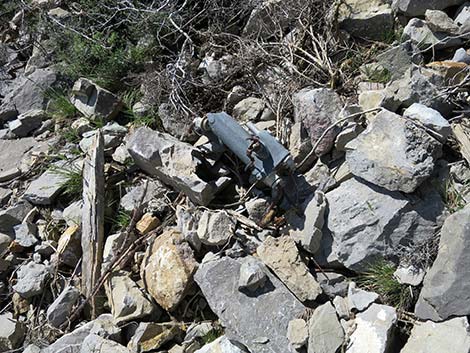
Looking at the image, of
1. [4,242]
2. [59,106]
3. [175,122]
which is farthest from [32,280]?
[59,106]

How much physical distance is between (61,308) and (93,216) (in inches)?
22.5

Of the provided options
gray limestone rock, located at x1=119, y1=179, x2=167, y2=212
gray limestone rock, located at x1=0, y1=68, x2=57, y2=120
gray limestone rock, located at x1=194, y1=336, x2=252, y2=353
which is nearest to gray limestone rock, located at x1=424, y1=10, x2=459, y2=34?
gray limestone rock, located at x1=119, y1=179, x2=167, y2=212

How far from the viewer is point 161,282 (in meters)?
3.07

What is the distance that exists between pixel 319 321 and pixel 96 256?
4.71 ft

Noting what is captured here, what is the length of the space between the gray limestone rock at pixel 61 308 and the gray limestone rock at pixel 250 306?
0.80m

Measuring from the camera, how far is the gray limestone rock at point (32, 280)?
335cm

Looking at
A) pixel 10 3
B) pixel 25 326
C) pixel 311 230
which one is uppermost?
pixel 10 3

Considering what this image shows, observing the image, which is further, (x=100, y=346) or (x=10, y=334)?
(x=10, y=334)

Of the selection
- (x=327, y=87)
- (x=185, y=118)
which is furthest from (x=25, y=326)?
(x=327, y=87)

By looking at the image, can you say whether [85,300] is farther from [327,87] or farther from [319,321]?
[327,87]

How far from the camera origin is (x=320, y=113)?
3084 millimetres

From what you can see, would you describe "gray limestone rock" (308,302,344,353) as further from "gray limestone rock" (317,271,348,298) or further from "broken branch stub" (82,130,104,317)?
"broken branch stub" (82,130,104,317)

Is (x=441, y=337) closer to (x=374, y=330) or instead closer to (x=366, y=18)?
(x=374, y=330)

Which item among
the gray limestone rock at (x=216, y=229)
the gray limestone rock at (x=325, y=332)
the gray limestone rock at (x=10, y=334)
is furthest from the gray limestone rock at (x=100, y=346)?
the gray limestone rock at (x=325, y=332)
